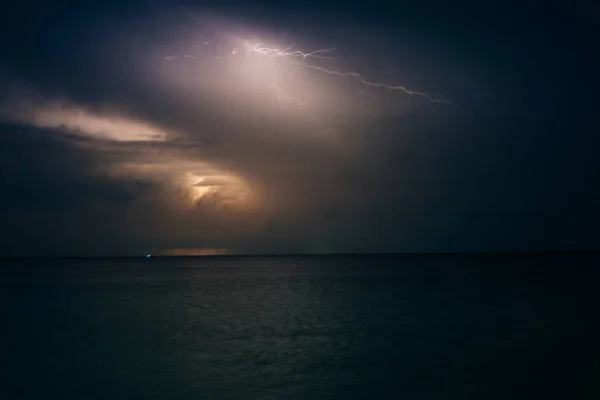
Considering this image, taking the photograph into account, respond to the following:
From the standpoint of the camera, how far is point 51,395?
1762 cm

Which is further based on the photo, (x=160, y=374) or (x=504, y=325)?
(x=504, y=325)

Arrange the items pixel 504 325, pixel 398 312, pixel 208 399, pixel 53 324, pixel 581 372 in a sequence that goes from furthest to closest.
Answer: pixel 398 312, pixel 53 324, pixel 504 325, pixel 581 372, pixel 208 399

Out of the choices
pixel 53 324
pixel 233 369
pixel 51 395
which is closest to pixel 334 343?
pixel 233 369

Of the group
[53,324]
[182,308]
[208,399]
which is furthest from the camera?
[182,308]

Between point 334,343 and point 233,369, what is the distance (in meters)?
6.08

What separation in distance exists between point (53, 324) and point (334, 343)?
1557cm

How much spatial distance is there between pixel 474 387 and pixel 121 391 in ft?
30.4

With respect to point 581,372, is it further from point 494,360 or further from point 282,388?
point 282,388

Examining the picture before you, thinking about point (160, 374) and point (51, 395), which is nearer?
point (51, 395)

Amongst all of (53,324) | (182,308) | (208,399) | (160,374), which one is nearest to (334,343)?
(160,374)

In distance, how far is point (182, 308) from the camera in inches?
1650

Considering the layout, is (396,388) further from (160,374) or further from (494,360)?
(160,374)

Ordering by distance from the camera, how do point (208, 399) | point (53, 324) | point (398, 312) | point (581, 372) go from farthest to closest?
point (398, 312), point (53, 324), point (581, 372), point (208, 399)

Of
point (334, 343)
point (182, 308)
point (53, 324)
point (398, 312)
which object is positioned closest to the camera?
point (334, 343)
